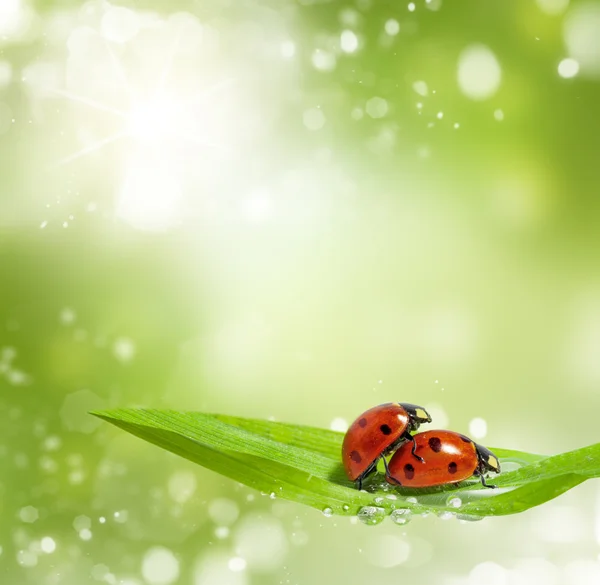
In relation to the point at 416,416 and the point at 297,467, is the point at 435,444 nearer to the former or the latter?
the point at 416,416

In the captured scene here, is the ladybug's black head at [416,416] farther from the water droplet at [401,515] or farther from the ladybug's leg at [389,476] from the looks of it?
the water droplet at [401,515]

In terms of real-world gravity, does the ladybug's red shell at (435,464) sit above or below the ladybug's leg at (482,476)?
below

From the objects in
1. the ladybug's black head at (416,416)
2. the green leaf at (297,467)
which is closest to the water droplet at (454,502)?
the green leaf at (297,467)

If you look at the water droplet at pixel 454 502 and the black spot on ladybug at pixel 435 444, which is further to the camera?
the black spot on ladybug at pixel 435 444

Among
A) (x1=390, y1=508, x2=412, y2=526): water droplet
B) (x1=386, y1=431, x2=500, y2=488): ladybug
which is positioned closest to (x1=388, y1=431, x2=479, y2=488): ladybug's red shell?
(x1=386, y1=431, x2=500, y2=488): ladybug

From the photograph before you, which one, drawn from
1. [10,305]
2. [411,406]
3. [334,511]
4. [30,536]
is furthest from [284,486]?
[10,305]

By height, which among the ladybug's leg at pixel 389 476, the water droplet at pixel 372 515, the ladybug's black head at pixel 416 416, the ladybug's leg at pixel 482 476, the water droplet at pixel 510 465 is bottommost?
the ladybug's leg at pixel 389 476

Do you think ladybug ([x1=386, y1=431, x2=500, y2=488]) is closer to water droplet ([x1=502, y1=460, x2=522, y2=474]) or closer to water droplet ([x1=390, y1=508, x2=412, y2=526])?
water droplet ([x1=502, y1=460, x2=522, y2=474])
